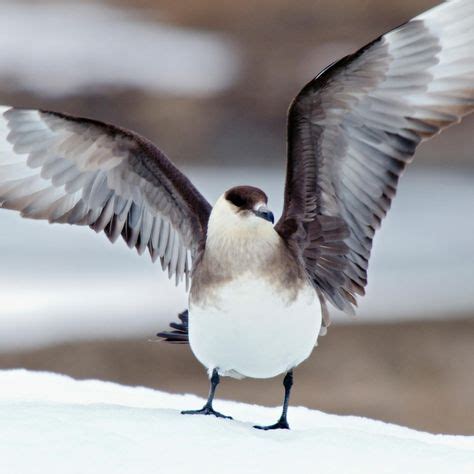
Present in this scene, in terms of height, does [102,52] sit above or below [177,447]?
above

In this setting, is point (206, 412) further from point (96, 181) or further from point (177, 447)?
point (96, 181)

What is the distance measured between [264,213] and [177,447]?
0.70 metres

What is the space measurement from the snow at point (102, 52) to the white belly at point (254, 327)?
7.79 metres

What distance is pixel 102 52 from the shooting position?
37.7 ft

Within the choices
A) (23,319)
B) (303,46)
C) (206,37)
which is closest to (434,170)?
(303,46)

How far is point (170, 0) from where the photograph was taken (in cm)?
1183

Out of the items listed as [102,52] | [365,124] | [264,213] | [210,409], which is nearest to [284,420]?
[210,409]

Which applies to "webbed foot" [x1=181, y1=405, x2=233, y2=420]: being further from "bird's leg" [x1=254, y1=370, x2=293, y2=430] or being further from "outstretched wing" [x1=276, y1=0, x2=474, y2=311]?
"outstretched wing" [x1=276, y1=0, x2=474, y2=311]

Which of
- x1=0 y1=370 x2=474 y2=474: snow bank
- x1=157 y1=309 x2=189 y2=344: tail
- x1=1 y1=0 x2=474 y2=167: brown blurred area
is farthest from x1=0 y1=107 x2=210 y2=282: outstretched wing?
x1=1 y1=0 x2=474 y2=167: brown blurred area

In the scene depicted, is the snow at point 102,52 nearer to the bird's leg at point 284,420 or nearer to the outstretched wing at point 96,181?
the outstretched wing at point 96,181

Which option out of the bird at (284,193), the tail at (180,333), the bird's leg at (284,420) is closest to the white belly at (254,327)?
the bird at (284,193)

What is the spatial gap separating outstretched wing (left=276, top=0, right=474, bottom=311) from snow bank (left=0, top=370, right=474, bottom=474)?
2.13ft

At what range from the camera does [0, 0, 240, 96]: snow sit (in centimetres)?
1100

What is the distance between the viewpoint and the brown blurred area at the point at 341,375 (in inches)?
263
